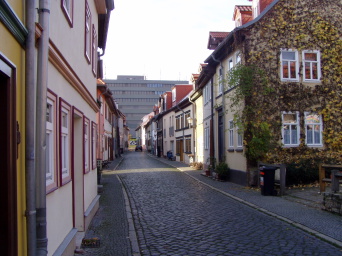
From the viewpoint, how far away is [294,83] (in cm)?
1719

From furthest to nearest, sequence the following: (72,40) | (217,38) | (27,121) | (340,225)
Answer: (217,38) → (340,225) → (72,40) → (27,121)

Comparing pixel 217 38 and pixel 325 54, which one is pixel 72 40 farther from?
pixel 217 38

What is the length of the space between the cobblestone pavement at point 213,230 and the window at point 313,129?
6.02 meters

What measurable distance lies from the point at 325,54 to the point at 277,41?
2226mm

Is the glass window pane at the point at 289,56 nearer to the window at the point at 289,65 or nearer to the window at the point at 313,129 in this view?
the window at the point at 289,65

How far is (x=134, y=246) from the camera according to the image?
7.21 m

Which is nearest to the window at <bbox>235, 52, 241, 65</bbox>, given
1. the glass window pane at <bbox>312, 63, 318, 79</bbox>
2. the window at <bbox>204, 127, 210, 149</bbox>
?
the glass window pane at <bbox>312, 63, 318, 79</bbox>

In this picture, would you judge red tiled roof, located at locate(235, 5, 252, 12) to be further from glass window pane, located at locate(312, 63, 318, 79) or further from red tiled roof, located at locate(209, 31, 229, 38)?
glass window pane, located at locate(312, 63, 318, 79)

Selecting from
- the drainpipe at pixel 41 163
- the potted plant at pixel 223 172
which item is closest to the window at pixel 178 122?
the potted plant at pixel 223 172

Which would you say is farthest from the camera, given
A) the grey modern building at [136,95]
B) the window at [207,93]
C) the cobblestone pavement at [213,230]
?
the grey modern building at [136,95]

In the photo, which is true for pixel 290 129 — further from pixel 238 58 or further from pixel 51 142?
pixel 51 142

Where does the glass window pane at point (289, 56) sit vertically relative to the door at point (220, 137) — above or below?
above

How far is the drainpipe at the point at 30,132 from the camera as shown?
12.6ft

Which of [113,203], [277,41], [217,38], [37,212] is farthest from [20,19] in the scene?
[217,38]
